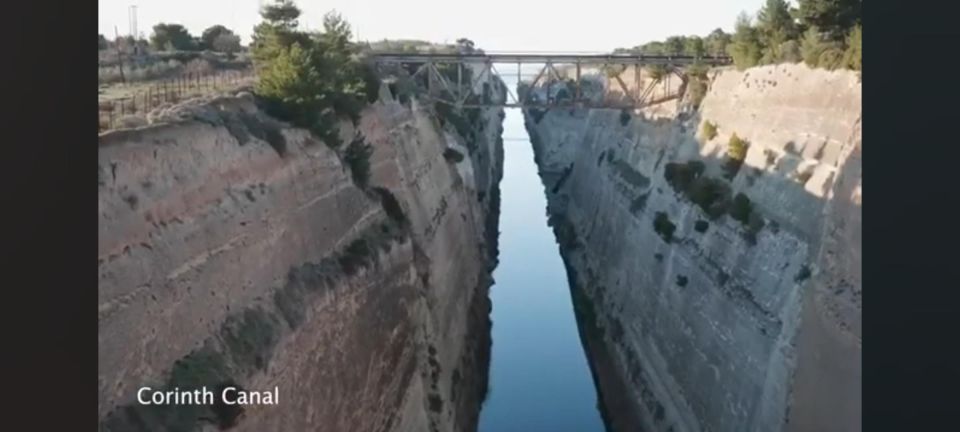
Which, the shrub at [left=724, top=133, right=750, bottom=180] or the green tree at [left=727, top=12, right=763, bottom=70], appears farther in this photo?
the green tree at [left=727, top=12, right=763, bottom=70]

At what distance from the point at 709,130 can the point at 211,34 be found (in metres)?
8.17

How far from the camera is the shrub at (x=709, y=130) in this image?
1605 centimetres

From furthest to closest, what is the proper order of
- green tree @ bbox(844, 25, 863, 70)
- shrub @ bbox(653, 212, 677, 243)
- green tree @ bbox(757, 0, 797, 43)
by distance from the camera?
shrub @ bbox(653, 212, 677, 243)
green tree @ bbox(757, 0, 797, 43)
green tree @ bbox(844, 25, 863, 70)

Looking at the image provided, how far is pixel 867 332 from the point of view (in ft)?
16.3

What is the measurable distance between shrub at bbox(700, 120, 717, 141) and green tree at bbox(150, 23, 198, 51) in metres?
7.99

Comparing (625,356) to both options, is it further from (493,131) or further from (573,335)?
(493,131)

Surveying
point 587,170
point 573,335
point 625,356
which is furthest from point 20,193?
point 587,170

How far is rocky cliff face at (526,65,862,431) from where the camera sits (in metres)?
9.37

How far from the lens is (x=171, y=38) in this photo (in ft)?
46.5

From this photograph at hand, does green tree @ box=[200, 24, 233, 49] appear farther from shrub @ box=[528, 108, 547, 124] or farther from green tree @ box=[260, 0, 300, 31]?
shrub @ box=[528, 108, 547, 124]

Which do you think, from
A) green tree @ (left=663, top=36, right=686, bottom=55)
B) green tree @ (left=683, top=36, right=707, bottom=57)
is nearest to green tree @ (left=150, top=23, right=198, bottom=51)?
green tree @ (left=683, top=36, right=707, bottom=57)

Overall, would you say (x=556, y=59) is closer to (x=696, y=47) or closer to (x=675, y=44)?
(x=696, y=47)

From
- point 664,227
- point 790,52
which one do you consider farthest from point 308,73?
point 664,227

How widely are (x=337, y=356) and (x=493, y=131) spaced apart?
31499mm
